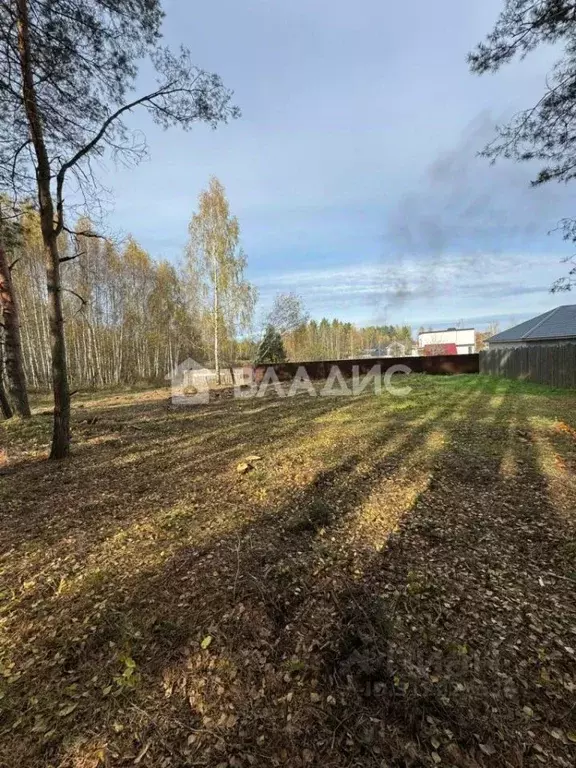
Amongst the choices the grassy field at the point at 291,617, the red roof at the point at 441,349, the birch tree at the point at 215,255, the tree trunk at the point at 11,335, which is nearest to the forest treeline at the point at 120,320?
the birch tree at the point at 215,255

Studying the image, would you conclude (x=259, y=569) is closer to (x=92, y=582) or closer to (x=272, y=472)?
(x=92, y=582)

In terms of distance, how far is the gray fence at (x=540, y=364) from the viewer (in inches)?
417

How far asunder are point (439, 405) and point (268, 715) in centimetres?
776

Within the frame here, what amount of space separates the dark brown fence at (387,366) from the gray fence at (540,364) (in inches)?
77.5

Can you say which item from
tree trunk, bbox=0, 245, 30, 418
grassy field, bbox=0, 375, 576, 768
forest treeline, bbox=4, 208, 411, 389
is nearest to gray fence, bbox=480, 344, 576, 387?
grassy field, bbox=0, 375, 576, 768

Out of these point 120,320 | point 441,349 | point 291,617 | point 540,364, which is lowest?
point 291,617

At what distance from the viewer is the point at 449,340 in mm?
44312

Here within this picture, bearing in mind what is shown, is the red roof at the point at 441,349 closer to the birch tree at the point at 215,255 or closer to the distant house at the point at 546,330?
the distant house at the point at 546,330

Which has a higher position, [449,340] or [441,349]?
[449,340]

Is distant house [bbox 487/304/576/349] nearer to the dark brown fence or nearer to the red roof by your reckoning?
the dark brown fence

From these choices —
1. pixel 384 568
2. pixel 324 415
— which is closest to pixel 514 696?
pixel 384 568

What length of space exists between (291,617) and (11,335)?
24.4 feet

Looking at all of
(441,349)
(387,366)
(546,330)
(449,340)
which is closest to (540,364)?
(546,330)

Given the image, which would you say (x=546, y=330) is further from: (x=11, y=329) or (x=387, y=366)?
(x=11, y=329)
